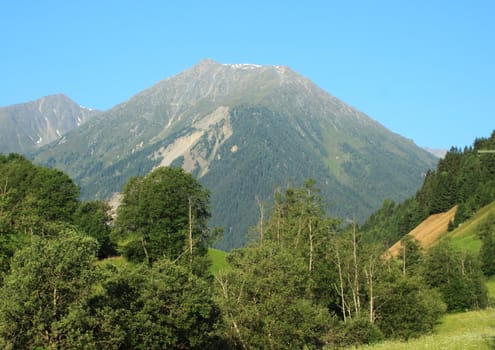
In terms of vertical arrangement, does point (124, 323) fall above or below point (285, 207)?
below

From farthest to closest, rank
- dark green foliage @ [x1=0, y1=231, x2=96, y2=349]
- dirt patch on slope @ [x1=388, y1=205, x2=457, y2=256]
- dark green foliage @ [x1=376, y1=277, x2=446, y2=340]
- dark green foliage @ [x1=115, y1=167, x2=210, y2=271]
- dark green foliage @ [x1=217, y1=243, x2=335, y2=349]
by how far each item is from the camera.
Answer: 1. dirt patch on slope @ [x1=388, y1=205, x2=457, y2=256]
2. dark green foliage @ [x1=115, y1=167, x2=210, y2=271]
3. dark green foliage @ [x1=376, y1=277, x2=446, y2=340]
4. dark green foliage @ [x1=217, y1=243, x2=335, y2=349]
5. dark green foliage @ [x1=0, y1=231, x2=96, y2=349]

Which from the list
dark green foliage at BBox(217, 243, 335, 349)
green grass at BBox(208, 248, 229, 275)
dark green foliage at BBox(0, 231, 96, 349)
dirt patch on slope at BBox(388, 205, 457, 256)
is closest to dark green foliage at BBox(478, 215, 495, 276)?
dirt patch on slope at BBox(388, 205, 457, 256)

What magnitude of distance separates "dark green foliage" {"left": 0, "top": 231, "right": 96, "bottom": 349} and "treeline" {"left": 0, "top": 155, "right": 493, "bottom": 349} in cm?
8

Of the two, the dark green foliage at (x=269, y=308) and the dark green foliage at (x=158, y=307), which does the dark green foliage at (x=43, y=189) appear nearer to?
the dark green foliage at (x=158, y=307)

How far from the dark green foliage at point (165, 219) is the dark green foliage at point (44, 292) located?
129ft

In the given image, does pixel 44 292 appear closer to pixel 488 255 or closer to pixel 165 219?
pixel 165 219

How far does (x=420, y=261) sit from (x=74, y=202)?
6294cm

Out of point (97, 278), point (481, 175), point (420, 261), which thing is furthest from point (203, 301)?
point (481, 175)

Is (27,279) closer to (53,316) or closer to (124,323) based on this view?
(53,316)

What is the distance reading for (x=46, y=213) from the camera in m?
87.4

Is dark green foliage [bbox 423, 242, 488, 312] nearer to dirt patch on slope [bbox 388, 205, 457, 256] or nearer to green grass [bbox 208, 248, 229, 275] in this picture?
green grass [bbox 208, 248, 229, 275]

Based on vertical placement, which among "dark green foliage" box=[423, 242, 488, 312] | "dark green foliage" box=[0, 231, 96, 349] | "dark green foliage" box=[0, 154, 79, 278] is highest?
"dark green foliage" box=[0, 154, 79, 278]

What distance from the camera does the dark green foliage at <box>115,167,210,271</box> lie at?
82.0m

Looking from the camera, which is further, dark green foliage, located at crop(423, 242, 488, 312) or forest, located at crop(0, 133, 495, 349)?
dark green foliage, located at crop(423, 242, 488, 312)
